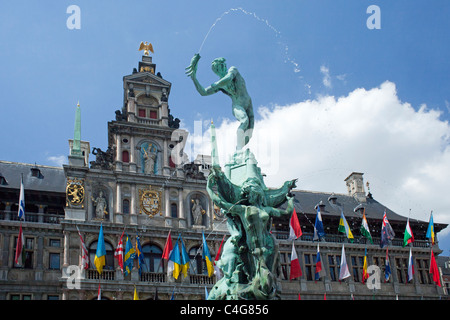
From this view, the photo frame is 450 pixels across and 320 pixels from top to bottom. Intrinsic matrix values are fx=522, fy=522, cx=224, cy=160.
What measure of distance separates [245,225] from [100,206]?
2306 centimetres

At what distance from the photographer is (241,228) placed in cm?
1136

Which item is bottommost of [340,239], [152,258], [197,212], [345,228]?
[152,258]

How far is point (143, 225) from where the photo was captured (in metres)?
32.9

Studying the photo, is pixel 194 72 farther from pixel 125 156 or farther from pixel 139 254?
pixel 125 156

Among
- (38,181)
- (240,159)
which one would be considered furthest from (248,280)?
(38,181)

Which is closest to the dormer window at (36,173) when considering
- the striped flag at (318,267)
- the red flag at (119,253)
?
the red flag at (119,253)

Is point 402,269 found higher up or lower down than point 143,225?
lower down

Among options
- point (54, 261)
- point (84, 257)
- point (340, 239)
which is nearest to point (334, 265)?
point (340, 239)

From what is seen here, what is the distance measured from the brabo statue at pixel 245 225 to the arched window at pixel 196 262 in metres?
21.7

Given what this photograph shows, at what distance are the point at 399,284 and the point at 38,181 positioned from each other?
87.3 ft

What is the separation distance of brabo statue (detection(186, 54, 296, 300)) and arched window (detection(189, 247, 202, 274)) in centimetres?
2174

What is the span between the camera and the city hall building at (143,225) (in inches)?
1206

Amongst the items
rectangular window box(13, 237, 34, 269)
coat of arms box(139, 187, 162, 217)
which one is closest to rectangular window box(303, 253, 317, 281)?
coat of arms box(139, 187, 162, 217)
